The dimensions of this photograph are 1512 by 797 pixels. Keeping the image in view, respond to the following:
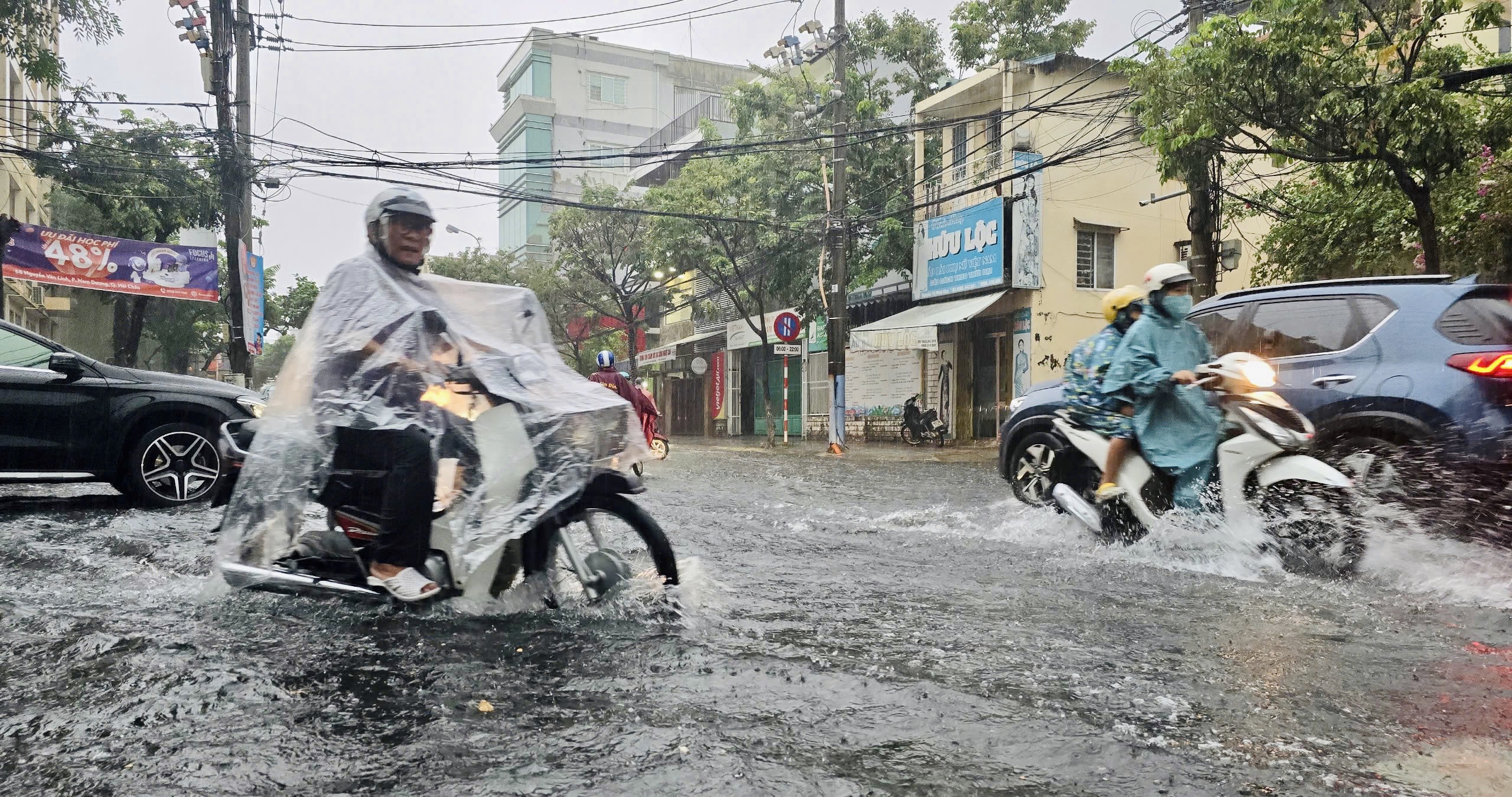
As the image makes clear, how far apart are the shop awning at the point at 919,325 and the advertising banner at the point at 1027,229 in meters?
0.63

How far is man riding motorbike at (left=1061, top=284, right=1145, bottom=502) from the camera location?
523 cm

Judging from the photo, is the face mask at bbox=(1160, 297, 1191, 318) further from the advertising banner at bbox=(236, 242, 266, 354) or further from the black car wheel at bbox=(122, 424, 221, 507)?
the advertising banner at bbox=(236, 242, 266, 354)

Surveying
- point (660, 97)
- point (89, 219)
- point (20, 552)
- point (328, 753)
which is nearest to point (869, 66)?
point (89, 219)

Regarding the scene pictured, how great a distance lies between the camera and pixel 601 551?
11.7ft

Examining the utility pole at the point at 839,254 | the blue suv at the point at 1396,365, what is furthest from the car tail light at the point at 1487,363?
the utility pole at the point at 839,254

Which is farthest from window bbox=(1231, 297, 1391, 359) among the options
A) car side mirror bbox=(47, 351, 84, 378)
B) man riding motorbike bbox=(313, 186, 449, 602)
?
car side mirror bbox=(47, 351, 84, 378)

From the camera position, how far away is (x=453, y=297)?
12.4 ft

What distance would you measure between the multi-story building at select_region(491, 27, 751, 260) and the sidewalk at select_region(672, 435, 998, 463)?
121 ft

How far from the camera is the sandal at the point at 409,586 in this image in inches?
131

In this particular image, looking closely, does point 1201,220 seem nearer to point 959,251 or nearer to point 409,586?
point 959,251

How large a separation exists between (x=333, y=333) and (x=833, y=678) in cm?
206

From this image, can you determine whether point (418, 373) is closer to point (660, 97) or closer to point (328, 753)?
point (328, 753)

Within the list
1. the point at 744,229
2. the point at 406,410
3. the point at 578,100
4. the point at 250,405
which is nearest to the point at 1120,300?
the point at 406,410

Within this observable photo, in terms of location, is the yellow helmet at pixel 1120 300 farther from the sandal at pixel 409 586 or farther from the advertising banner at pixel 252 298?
the advertising banner at pixel 252 298
